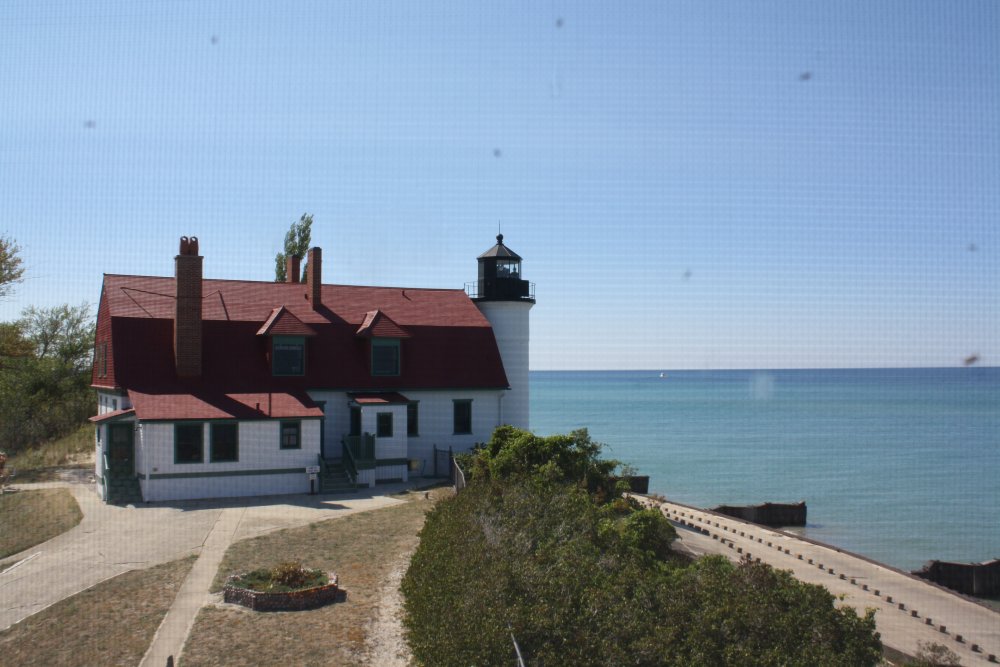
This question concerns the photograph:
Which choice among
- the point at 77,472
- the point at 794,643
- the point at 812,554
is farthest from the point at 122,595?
the point at 812,554

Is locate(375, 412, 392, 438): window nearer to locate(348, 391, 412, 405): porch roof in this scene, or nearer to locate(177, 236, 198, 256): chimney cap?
locate(348, 391, 412, 405): porch roof

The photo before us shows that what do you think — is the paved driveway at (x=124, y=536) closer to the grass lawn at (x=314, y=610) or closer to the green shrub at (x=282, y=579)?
the grass lawn at (x=314, y=610)

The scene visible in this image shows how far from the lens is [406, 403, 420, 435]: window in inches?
1164

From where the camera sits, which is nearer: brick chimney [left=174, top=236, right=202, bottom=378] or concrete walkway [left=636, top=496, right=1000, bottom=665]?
concrete walkway [left=636, top=496, right=1000, bottom=665]

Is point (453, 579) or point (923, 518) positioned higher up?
point (453, 579)

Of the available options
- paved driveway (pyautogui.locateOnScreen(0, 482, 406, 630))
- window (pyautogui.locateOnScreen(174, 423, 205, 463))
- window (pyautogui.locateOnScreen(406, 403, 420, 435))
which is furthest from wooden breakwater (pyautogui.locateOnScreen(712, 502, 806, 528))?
window (pyautogui.locateOnScreen(174, 423, 205, 463))

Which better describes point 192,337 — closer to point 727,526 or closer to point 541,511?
point 541,511

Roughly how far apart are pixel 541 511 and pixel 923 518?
33775 millimetres

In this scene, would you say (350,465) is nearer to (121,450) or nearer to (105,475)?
(121,450)

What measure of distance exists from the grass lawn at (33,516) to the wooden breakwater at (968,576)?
89.7 feet

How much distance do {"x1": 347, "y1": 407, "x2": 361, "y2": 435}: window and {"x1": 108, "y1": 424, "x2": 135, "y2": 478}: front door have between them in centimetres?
721

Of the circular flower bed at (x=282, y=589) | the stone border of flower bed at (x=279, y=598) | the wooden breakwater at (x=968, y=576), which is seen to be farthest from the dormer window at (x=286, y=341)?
the wooden breakwater at (x=968, y=576)

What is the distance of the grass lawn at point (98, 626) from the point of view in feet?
38.9

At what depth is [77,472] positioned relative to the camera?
1168 inches
